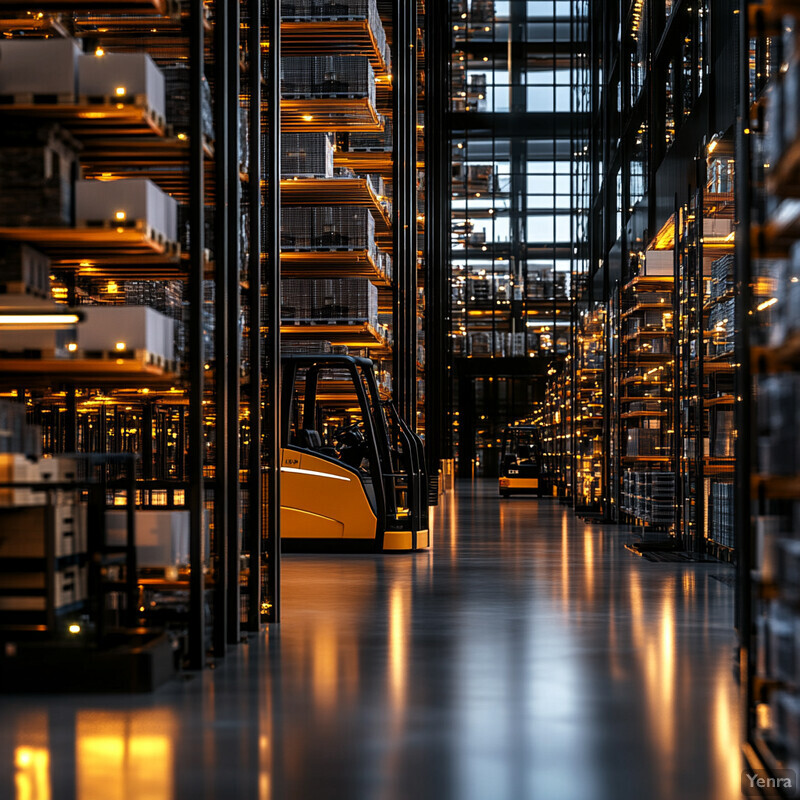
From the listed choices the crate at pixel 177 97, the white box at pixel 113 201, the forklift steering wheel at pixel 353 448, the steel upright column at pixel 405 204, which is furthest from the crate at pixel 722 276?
the white box at pixel 113 201

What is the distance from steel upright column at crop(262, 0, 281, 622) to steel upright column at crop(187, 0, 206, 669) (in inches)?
88.8

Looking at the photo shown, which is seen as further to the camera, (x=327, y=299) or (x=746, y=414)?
(x=327, y=299)

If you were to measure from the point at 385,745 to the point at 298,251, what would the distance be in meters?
12.4

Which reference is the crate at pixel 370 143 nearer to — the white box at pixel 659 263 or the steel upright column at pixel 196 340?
Result: the white box at pixel 659 263

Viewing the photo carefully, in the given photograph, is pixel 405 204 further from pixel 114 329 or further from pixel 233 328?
pixel 114 329

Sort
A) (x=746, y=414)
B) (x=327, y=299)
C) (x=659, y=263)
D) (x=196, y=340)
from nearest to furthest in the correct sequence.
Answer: (x=746, y=414), (x=196, y=340), (x=327, y=299), (x=659, y=263)

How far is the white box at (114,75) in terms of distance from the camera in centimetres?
746

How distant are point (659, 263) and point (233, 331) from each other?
13.1m

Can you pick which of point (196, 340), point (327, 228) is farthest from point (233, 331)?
point (327, 228)

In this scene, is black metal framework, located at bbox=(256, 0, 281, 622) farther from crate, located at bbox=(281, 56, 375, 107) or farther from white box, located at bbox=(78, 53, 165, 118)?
crate, located at bbox=(281, 56, 375, 107)

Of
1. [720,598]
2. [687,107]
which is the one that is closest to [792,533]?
[720,598]

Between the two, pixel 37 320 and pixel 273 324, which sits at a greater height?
pixel 273 324

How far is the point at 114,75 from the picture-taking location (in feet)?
A: 24.5

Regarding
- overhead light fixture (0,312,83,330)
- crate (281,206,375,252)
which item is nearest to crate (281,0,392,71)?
crate (281,206,375,252)
